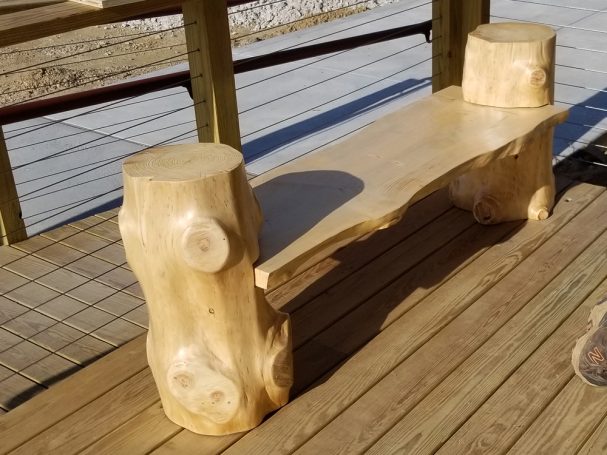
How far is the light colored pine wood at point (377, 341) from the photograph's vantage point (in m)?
2.42

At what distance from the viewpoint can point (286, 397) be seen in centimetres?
248

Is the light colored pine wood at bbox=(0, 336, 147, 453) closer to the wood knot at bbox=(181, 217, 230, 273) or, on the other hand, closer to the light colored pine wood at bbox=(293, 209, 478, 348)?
the light colored pine wood at bbox=(293, 209, 478, 348)

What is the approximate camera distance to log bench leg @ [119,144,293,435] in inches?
84.4

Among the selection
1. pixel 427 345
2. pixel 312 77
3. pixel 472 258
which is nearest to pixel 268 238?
pixel 427 345

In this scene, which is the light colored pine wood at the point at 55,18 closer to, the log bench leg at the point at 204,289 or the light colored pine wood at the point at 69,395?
the log bench leg at the point at 204,289

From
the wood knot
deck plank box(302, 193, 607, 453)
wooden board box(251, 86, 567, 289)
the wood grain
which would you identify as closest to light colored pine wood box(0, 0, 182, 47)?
wooden board box(251, 86, 567, 289)

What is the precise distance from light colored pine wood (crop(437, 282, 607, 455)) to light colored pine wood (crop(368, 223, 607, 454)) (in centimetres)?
3

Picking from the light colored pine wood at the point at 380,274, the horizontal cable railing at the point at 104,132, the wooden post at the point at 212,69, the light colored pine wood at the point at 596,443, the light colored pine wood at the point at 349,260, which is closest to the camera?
the light colored pine wood at the point at 596,443

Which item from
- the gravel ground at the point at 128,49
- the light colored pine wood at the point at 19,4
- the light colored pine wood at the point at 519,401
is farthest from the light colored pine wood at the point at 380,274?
the gravel ground at the point at 128,49

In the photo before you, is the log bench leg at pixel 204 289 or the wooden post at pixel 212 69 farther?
the wooden post at pixel 212 69

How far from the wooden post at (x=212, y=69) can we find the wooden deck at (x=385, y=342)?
637 millimetres

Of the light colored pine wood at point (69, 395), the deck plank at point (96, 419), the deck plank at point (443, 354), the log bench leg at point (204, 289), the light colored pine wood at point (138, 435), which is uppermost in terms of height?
the log bench leg at point (204, 289)

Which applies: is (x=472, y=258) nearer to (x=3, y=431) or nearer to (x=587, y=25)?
(x=3, y=431)

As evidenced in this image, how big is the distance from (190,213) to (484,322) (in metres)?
1.19
